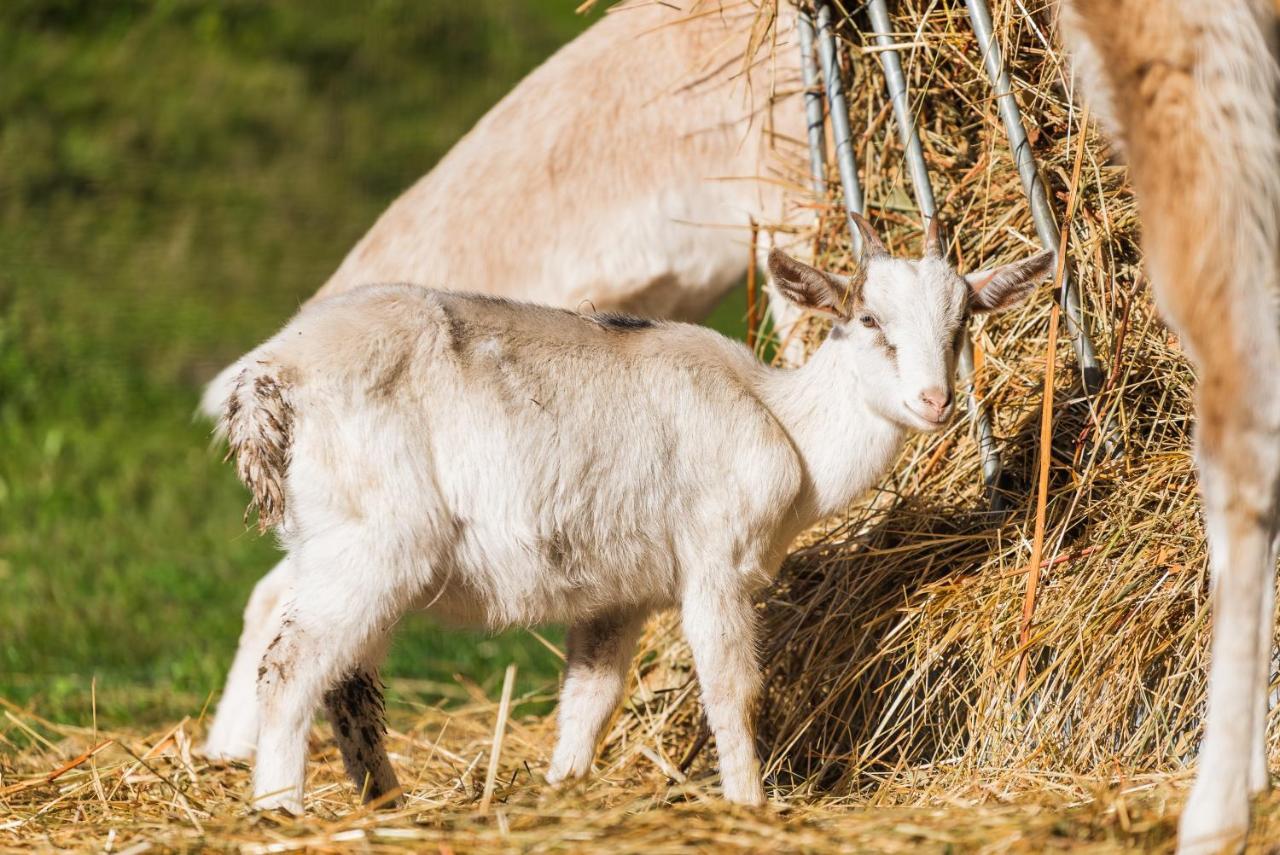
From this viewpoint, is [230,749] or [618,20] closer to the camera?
[230,749]

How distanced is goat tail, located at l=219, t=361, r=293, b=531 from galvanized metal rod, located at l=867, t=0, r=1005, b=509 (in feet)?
5.99

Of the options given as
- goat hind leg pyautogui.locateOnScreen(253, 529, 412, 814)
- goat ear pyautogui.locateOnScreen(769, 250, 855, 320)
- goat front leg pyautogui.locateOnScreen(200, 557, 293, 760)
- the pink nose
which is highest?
goat ear pyautogui.locateOnScreen(769, 250, 855, 320)

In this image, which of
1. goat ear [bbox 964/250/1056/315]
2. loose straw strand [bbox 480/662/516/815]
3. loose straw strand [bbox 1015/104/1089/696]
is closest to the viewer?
loose straw strand [bbox 480/662/516/815]

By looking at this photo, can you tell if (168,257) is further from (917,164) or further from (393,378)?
(393,378)

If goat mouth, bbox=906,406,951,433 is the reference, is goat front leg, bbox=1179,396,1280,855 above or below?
below

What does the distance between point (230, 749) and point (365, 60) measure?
47.1 ft

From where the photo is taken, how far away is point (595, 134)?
18.6 ft

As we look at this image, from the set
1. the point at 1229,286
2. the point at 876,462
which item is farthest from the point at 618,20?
the point at 1229,286

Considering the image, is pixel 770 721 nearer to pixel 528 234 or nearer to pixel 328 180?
pixel 528 234

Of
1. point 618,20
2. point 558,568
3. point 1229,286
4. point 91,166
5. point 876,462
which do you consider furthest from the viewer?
point 91,166

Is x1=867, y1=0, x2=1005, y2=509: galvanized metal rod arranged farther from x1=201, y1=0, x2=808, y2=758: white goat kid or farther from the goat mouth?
x1=201, y1=0, x2=808, y2=758: white goat kid

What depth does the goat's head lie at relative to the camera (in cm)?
377

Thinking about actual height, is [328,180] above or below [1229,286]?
above

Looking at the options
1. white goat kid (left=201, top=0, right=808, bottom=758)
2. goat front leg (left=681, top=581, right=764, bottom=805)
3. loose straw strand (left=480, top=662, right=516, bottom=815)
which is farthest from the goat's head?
white goat kid (left=201, top=0, right=808, bottom=758)
